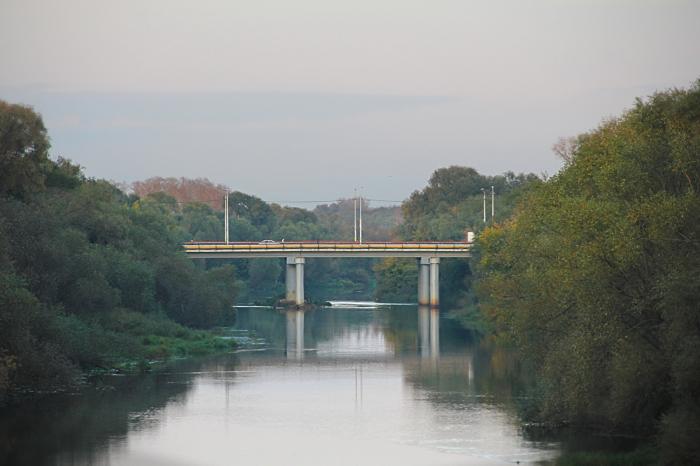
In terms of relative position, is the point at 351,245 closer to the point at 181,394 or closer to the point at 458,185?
the point at 458,185

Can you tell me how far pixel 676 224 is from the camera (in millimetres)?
39406

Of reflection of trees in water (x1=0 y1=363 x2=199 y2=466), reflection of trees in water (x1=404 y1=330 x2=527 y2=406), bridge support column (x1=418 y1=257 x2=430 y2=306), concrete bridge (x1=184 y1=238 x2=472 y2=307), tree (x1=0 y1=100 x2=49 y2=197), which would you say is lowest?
reflection of trees in water (x1=0 y1=363 x2=199 y2=466)

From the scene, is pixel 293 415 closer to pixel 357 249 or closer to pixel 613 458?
pixel 613 458

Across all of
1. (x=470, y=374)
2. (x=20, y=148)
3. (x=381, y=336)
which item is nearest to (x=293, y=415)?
(x=470, y=374)

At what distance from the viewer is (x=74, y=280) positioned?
213 feet

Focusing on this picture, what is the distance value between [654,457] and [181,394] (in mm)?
23659

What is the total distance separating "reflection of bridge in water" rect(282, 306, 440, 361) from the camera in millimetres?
75250

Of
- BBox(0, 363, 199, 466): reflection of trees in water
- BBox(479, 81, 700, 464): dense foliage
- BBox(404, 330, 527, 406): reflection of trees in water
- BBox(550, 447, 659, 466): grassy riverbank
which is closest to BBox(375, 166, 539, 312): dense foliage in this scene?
BBox(404, 330, 527, 406): reflection of trees in water

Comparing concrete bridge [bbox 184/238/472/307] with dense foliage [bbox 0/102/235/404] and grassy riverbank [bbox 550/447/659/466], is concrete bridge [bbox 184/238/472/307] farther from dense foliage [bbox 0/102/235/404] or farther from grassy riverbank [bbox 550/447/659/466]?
grassy riverbank [bbox 550/447/659/466]

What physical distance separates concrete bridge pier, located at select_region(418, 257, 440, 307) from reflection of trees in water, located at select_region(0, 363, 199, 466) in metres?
61.9

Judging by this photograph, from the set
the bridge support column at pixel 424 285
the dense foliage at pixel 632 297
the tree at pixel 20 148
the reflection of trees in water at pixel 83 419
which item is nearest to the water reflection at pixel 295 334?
the bridge support column at pixel 424 285

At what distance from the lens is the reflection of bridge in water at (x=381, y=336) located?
75250 mm

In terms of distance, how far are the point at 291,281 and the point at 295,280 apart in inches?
19.9

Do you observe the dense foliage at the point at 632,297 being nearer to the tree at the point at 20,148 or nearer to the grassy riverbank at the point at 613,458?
the grassy riverbank at the point at 613,458
